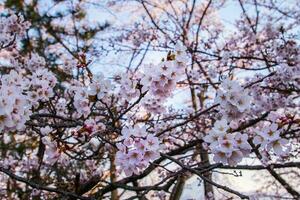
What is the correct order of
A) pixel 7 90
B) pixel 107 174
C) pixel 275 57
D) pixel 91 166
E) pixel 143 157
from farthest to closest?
pixel 107 174
pixel 91 166
pixel 275 57
pixel 143 157
pixel 7 90

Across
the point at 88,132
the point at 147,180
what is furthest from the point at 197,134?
the point at 147,180

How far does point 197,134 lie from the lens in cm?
637

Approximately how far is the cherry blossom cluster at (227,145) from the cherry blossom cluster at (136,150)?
25 cm

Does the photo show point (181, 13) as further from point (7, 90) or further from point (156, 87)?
point (7, 90)

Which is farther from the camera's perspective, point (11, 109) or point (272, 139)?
point (272, 139)

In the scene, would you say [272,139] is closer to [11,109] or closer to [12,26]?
[11,109]

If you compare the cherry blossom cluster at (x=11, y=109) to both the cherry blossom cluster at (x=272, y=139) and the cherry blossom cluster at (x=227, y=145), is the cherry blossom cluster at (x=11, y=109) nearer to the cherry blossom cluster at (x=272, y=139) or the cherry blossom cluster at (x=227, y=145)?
the cherry blossom cluster at (x=227, y=145)

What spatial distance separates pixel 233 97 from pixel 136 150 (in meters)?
0.54

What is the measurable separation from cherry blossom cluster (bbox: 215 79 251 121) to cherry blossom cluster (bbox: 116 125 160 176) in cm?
40

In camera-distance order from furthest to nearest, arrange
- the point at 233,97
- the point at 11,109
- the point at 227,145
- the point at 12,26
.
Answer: the point at 12,26
the point at 233,97
the point at 227,145
the point at 11,109

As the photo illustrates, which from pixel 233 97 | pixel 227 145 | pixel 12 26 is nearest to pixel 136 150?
pixel 227 145

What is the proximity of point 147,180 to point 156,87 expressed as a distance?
9928mm

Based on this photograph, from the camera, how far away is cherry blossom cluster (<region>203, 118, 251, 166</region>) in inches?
73.6

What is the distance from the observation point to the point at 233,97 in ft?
6.88
